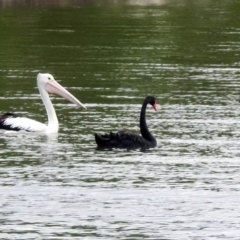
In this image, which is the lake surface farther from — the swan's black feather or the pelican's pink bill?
the pelican's pink bill

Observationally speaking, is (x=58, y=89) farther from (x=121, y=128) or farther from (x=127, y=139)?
(x=127, y=139)

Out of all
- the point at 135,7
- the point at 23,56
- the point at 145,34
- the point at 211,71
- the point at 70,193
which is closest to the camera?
the point at 70,193

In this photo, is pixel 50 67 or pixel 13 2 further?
pixel 13 2

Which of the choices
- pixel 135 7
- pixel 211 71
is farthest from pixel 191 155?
pixel 135 7

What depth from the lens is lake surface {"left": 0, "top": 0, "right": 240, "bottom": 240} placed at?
45.6ft

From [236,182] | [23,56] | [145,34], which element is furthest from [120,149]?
[145,34]

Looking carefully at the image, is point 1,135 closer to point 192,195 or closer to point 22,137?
point 22,137

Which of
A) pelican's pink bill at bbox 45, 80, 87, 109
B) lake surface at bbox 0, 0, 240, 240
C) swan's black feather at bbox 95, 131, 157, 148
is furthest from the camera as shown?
pelican's pink bill at bbox 45, 80, 87, 109

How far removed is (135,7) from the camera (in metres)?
51.4

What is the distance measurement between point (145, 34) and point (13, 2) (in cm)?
1521

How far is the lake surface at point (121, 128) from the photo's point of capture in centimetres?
1390

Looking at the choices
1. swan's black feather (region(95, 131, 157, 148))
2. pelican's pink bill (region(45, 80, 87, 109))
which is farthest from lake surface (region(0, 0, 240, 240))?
pelican's pink bill (region(45, 80, 87, 109))

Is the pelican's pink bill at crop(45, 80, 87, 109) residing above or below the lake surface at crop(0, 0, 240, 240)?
above

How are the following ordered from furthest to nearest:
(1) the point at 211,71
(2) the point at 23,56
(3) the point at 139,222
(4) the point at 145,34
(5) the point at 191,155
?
(4) the point at 145,34 → (2) the point at 23,56 → (1) the point at 211,71 → (5) the point at 191,155 → (3) the point at 139,222
